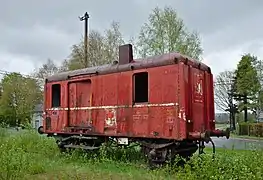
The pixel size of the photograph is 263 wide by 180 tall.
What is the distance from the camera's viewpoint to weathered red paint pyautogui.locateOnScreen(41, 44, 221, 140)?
31.8 feet

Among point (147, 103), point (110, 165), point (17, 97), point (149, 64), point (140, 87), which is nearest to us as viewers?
point (110, 165)

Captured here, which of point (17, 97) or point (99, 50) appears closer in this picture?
point (99, 50)

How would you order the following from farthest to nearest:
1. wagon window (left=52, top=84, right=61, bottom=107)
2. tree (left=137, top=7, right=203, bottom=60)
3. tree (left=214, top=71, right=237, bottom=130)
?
tree (left=214, top=71, right=237, bottom=130)
tree (left=137, top=7, right=203, bottom=60)
wagon window (left=52, top=84, right=61, bottom=107)

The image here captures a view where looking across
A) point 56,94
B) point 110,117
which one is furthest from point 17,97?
point 110,117

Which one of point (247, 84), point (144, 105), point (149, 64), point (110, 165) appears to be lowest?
point (110, 165)

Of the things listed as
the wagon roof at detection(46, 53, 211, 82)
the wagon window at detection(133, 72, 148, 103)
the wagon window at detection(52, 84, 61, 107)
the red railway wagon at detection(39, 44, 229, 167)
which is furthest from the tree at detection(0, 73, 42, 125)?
the wagon window at detection(133, 72, 148, 103)

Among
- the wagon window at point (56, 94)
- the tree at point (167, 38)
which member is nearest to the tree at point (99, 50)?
the tree at point (167, 38)

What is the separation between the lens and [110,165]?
397 inches

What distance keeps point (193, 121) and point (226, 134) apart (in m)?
1.23

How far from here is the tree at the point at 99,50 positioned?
3384cm

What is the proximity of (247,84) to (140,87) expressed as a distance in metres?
30.5

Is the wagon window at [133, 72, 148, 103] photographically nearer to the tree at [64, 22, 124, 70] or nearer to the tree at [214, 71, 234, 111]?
the tree at [64, 22, 124, 70]

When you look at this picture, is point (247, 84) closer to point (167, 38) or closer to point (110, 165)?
point (167, 38)

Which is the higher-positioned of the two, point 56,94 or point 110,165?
point 56,94
